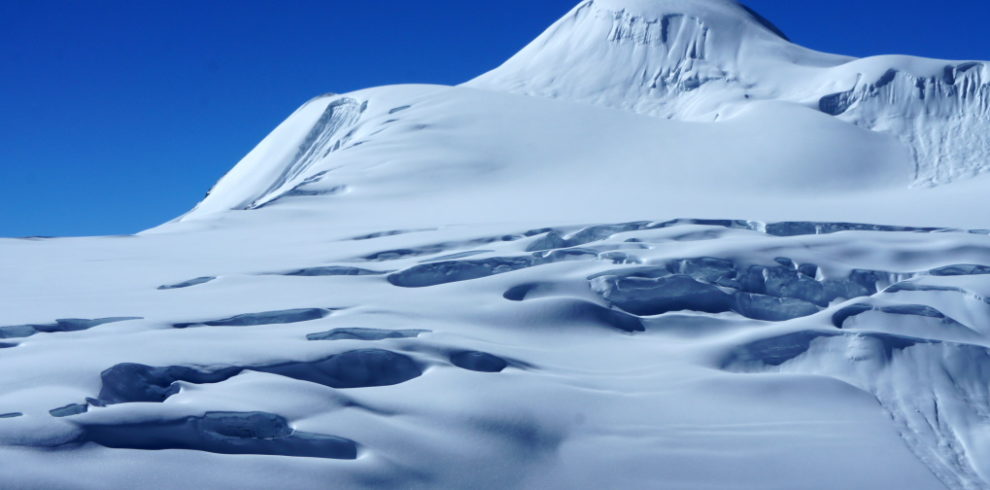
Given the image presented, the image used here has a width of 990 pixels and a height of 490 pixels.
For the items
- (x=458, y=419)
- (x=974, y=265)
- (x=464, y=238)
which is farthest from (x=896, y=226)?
(x=458, y=419)

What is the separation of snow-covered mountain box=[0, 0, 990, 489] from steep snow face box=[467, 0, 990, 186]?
165 centimetres

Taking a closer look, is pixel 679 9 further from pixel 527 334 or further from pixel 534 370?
pixel 534 370

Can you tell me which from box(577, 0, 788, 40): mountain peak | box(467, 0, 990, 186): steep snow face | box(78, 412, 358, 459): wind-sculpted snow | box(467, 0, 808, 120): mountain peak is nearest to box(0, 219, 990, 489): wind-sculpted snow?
box(78, 412, 358, 459): wind-sculpted snow

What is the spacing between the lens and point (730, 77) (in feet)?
82.6

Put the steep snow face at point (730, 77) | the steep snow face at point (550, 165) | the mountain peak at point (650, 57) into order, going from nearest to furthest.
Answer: the steep snow face at point (550, 165) → the steep snow face at point (730, 77) → the mountain peak at point (650, 57)

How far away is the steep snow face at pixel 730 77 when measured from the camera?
21016 millimetres

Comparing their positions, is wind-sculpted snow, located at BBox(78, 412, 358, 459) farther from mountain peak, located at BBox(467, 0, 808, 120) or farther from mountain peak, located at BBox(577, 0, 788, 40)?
mountain peak, located at BBox(577, 0, 788, 40)

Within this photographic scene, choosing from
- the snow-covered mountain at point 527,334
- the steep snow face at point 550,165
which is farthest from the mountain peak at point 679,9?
the snow-covered mountain at point 527,334

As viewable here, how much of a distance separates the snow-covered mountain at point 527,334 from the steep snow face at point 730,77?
1.65 m

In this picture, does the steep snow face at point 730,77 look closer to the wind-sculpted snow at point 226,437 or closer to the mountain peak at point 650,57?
the mountain peak at point 650,57

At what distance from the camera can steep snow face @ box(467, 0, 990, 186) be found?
827 inches

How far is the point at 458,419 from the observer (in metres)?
7.29

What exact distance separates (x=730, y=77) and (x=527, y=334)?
57.4ft

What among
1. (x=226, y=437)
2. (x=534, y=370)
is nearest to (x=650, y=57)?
(x=534, y=370)
